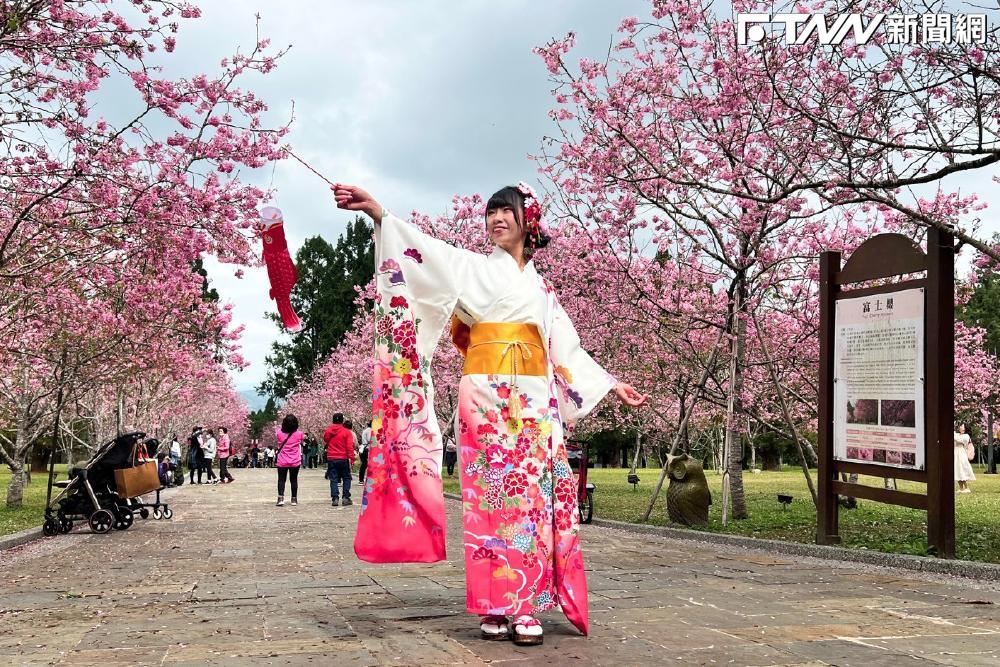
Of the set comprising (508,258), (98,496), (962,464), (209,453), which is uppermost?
(508,258)

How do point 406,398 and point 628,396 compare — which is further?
point 628,396

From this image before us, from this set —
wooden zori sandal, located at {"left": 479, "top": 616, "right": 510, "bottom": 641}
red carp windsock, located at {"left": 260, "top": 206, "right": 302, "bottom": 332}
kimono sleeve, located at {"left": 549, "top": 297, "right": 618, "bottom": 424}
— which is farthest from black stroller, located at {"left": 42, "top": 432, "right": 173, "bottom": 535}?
wooden zori sandal, located at {"left": 479, "top": 616, "right": 510, "bottom": 641}

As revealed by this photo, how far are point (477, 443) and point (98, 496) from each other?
8187 millimetres

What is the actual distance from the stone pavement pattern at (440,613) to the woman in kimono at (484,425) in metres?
0.29

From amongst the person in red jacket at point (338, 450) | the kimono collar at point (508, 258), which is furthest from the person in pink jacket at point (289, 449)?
the kimono collar at point (508, 258)

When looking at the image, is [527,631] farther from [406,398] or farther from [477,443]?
[406,398]

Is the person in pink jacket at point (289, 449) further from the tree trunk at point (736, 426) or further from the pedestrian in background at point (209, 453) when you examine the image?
the pedestrian in background at point (209, 453)

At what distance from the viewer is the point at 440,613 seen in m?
4.68

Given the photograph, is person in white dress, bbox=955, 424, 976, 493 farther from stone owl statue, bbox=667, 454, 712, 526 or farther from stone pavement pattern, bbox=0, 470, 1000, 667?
stone pavement pattern, bbox=0, 470, 1000, 667

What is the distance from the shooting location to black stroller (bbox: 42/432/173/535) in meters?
10.5

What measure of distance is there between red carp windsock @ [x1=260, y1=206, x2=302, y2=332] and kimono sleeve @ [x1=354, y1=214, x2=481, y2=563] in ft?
1.53

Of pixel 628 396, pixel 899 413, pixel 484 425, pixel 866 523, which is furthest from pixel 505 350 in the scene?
pixel 866 523

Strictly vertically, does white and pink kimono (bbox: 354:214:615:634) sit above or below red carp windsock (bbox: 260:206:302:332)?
below

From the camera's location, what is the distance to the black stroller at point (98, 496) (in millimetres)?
10492
